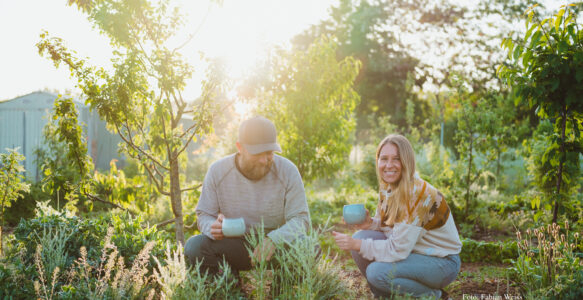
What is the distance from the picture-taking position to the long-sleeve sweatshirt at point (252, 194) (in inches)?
127

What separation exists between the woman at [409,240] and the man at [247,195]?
55cm

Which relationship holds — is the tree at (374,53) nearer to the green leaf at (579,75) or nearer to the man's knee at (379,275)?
the green leaf at (579,75)

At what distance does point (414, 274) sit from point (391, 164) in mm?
732

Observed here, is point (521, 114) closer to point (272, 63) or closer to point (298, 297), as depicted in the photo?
point (272, 63)

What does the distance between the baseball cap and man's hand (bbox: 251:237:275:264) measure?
64cm

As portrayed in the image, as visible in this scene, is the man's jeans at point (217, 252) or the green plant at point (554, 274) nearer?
the green plant at point (554, 274)

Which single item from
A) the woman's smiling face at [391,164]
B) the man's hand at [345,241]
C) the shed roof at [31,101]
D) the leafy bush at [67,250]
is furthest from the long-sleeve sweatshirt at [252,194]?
the shed roof at [31,101]

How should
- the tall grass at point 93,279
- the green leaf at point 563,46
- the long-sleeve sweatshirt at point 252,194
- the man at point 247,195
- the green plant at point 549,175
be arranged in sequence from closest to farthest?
1. the tall grass at point 93,279
2. the man at point 247,195
3. the long-sleeve sweatshirt at point 252,194
4. the green leaf at point 563,46
5. the green plant at point 549,175

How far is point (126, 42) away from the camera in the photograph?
12.6 feet

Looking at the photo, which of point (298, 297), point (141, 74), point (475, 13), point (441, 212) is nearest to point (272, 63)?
point (141, 74)

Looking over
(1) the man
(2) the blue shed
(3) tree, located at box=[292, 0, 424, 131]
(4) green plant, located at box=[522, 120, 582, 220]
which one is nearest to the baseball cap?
(1) the man

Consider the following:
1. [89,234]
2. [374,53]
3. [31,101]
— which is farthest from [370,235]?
[374,53]

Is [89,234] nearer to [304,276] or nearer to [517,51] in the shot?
[304,276]

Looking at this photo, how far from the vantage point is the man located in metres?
3.09
